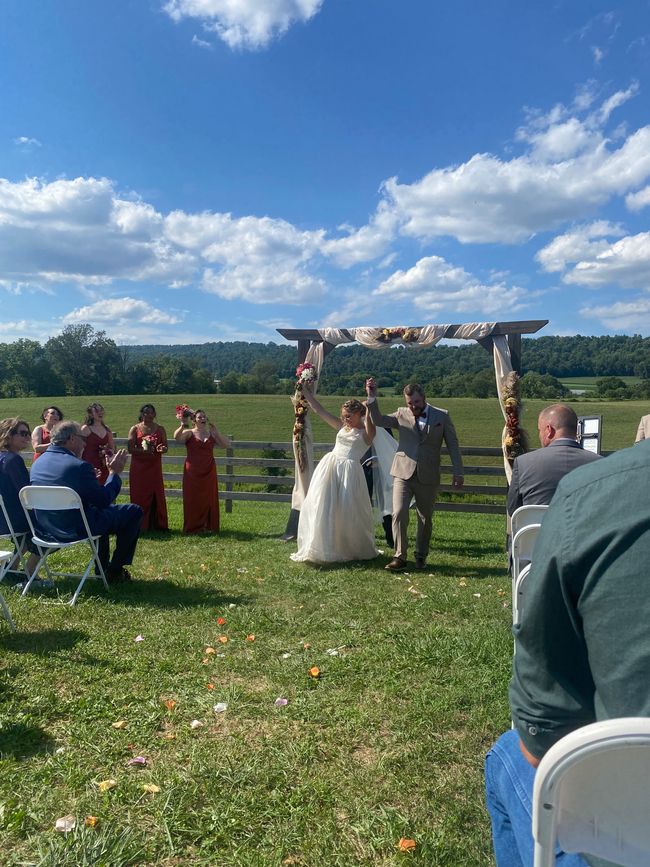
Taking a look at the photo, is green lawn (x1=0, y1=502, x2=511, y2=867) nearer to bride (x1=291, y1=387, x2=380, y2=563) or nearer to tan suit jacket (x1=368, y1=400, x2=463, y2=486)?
bride (x1=291, y1=387, x2=380, y2=563)

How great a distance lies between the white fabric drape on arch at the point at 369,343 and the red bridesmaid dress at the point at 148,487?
7.87 ft

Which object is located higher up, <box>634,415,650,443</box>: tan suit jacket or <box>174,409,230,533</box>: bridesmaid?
<box>634,415,650,443</box>: tan suit jacket

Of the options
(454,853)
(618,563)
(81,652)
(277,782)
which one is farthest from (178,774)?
(618,563)

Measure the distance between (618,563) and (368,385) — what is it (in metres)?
6.45

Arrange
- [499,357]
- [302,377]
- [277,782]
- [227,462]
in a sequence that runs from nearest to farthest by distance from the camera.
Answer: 1. [277,782]
2. [499,357]
3. [302,377]
4. [227,462]

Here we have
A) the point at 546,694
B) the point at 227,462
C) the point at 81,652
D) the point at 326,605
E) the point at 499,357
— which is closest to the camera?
the point at 546,694

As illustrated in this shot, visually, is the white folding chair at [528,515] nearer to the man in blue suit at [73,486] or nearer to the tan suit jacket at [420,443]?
the tan suit jacket at [420,443]

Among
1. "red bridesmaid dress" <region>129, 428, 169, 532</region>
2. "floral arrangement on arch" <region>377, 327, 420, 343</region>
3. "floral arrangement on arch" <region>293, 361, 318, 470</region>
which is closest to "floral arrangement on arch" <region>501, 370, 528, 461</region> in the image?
"floral arrangement on arch" <region>377, 327, 420, 343</region>

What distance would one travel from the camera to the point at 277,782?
3016 millimetres

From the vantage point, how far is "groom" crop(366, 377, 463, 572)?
7.29 metres

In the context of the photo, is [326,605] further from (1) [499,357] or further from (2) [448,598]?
(1) [499,357]

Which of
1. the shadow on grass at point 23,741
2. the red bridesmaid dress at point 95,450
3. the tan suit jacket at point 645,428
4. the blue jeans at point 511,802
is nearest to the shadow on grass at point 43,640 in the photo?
the shadow on grass at point 23,741

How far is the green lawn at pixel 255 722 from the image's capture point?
263 cm

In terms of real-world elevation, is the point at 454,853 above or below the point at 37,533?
below
